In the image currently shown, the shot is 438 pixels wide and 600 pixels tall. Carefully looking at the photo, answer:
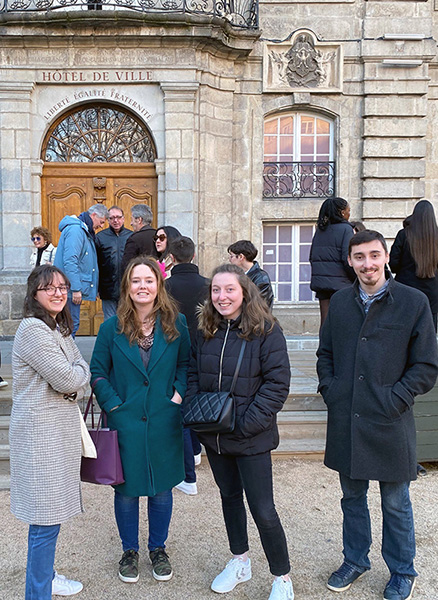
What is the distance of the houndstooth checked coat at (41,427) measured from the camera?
3.05m

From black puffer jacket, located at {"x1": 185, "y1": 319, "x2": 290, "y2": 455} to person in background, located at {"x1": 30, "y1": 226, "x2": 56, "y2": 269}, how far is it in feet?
15.2

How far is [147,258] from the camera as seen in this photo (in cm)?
364

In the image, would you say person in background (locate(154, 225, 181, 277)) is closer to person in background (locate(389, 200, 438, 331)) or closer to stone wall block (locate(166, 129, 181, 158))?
person in background (locate(389, 200, 438, 331))

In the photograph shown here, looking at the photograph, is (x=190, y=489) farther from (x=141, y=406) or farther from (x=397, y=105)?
(x=397, y=105)

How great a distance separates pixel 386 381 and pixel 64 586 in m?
2.18

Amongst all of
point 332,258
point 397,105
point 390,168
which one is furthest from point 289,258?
point 332,258

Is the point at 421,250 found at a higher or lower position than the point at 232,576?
higher

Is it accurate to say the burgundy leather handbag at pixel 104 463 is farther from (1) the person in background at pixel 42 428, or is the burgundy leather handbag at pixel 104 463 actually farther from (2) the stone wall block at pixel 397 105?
(2) the stone wall block at pixel 397 105

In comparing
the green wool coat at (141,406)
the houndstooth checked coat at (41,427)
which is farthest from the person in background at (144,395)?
the houndstooth checked coat at (41,427)

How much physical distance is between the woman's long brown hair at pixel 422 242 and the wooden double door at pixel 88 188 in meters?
5.59

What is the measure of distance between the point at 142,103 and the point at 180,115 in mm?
680

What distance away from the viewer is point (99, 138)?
10406 millimetres

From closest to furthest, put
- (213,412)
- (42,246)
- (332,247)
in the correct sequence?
(213,412)
(332,247)
(42,246)

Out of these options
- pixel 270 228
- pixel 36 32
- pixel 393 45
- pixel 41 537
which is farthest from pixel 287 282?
pixel 41 537
